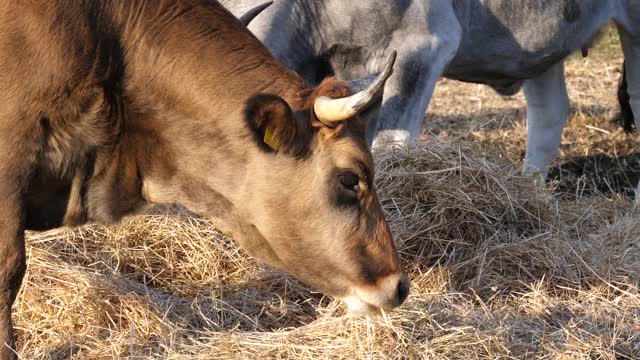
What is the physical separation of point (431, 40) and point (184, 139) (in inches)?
110

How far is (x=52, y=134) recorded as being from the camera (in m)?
4.38

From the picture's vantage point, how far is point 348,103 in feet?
13.7

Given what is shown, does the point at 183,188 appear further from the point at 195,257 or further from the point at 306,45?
the point at 306,45

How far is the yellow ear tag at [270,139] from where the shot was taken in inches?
169

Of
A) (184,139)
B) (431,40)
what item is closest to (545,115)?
(431,40)

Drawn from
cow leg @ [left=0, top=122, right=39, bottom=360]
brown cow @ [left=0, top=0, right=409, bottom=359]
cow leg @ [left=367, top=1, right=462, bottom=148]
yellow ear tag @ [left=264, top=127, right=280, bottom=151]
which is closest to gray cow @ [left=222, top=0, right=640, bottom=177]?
cow leg @ [left=367, top=1, right=462, bottom=148]

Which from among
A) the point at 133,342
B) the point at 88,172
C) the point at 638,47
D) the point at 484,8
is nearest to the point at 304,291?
the point at 133,342

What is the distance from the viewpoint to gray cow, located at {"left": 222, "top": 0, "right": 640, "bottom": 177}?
266 inches

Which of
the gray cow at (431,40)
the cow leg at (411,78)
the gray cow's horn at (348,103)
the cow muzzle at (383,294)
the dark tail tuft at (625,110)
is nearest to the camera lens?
the gray cow's horn at (348,103)

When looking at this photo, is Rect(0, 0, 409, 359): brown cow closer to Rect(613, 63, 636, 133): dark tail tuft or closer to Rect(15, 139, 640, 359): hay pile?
Rect(15, 139, 640, 359): hay pile

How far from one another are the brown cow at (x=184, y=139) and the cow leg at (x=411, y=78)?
236cm

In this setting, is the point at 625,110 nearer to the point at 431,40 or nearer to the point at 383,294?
the point at 431,40

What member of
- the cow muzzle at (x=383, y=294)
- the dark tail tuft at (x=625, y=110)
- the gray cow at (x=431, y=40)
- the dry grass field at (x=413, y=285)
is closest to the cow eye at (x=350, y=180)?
the cow muzzle at (x=383, y=294)

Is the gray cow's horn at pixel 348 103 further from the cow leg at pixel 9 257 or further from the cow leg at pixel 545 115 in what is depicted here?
the cow leg at pixel 545 115
